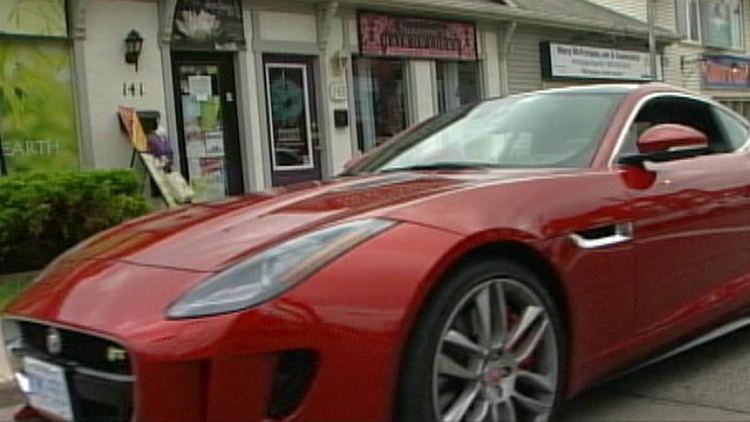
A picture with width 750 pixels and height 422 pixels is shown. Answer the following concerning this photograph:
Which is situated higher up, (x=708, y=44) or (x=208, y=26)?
(x=708, y=44)

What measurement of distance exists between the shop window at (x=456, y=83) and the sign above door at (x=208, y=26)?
4172 mm

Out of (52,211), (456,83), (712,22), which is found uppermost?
(712,22)

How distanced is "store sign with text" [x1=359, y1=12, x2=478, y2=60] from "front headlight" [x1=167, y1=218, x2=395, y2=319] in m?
10.3

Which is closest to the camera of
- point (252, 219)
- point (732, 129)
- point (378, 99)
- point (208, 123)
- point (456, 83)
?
point (252, 219)

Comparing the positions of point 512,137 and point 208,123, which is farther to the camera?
point 208,123

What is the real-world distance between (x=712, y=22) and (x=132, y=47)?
57.4 ft

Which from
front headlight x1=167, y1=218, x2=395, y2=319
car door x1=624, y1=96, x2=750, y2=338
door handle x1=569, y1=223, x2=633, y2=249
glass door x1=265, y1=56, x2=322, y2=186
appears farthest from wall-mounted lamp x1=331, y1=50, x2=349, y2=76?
front headlight x1=167, y1=218, x2=395, y2=319

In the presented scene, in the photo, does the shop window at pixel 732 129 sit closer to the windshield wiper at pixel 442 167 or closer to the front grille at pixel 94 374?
the windshield wiper at pixel 442 167

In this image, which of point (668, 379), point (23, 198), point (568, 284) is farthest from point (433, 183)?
point (23, 198)

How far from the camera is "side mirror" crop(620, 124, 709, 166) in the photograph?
3.73 metres

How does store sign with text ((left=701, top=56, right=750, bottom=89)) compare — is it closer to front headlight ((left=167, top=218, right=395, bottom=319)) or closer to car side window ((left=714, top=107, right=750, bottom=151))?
car side window ((left=714, top=107, right=750, bottom=151))

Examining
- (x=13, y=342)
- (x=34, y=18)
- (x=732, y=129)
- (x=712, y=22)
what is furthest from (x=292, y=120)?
(x=712, y=22)

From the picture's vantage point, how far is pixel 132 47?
396 inches

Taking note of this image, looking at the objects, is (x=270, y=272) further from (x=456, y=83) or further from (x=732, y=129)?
(x=456, y=83)
